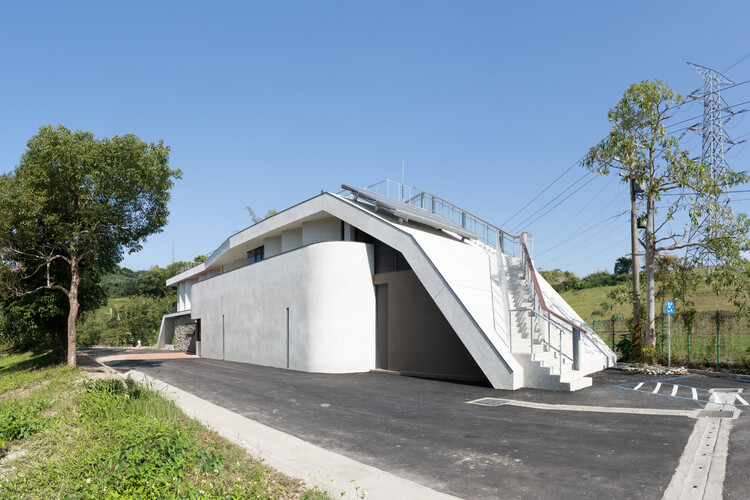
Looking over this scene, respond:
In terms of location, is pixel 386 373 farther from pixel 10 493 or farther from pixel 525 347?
pixel 10 493

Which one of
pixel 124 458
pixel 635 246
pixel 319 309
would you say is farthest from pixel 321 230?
pixel 124 458

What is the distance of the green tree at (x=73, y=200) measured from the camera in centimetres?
1870

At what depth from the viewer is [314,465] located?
6.48 metres

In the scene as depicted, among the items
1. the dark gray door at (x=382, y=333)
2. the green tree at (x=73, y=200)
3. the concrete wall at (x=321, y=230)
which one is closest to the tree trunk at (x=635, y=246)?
the dark gray door at (x=382, y=333)

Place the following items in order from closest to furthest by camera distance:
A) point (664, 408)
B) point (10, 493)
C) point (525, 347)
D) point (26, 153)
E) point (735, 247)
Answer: point (10, 493)
point (664, 408)
point (525, 347)
point (735, 247)
point (26, 153)

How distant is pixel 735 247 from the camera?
16562 mm

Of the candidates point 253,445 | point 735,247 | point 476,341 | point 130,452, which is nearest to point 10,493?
point 130,452

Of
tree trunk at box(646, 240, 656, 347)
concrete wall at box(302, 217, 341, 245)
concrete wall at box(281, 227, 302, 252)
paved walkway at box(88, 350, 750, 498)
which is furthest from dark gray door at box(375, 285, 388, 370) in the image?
tree trunk at box(646, 240, 656, 347)

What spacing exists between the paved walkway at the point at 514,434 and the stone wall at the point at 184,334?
24138mm

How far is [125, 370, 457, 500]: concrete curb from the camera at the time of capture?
18.0 feet

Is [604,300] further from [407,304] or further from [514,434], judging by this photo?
[514,434]

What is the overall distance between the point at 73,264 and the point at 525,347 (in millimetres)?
18124

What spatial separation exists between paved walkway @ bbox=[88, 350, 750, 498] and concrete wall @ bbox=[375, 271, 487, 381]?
3.24 metres

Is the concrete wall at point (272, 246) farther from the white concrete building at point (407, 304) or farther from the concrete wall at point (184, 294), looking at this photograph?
the concrete wall at point (184, 294)
